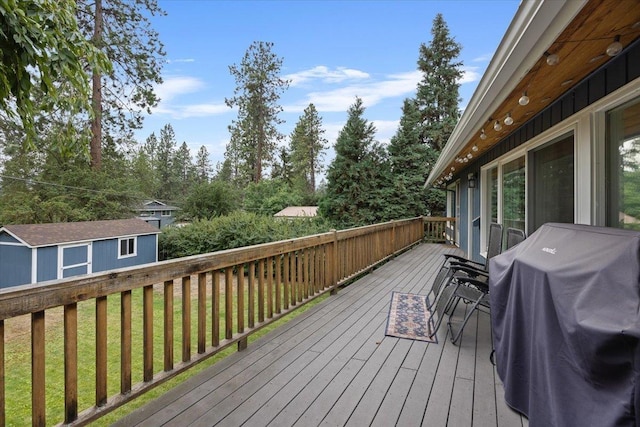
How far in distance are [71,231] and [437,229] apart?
13.5 meters

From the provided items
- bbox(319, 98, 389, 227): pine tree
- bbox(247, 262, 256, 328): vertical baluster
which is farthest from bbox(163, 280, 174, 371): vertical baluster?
bbox(319, 98, 389, 227): pine tree

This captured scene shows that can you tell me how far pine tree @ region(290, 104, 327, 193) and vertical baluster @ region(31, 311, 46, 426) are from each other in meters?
29.0

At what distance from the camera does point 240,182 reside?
31.4m

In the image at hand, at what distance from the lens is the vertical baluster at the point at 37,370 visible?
145cm

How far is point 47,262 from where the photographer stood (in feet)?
40.4

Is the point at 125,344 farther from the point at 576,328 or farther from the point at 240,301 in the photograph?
the point at 576,328

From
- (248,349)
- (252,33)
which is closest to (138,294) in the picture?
(248,349)

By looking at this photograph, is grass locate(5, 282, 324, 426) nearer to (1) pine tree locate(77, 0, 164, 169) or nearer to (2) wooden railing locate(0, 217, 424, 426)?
(2) wooden railing locate(0, 217, 424, 426)

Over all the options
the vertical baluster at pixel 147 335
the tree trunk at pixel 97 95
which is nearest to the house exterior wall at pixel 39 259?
the tree trunk at pixel 97 95

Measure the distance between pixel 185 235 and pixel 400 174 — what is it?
8946 mm

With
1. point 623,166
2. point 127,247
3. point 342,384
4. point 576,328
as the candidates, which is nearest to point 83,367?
point 342,384

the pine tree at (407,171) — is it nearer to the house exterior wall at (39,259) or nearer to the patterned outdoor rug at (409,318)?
the patterned outdoor rug at (409,318)

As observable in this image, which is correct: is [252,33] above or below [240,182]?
above

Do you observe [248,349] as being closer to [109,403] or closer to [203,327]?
[203,327]
